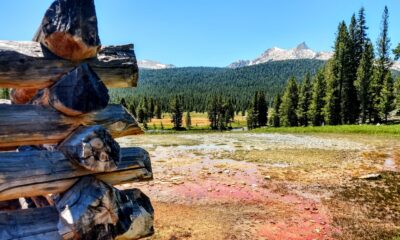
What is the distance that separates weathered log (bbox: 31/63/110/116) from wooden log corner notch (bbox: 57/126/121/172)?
225 mm

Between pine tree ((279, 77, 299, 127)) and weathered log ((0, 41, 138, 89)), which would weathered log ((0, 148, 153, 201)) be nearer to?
weathered log ((0, 41, 138, 89))

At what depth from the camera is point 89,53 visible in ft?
11.9

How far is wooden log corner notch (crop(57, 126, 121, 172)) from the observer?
10.6 feet

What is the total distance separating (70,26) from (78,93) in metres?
0.60

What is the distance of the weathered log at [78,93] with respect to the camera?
337 centimetres

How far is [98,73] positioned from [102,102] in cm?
48

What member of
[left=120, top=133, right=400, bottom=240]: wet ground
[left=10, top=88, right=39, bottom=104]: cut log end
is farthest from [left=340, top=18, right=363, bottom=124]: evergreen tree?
[left=10, top=88, right=39, bottom=104]: cut log end

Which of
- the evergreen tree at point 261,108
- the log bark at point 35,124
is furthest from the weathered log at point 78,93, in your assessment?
the evergreen tree at point 261,108

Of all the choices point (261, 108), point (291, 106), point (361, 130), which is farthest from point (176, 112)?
point (361, 130)

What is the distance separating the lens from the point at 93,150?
10.7 feet

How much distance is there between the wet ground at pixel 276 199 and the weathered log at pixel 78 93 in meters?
5.91

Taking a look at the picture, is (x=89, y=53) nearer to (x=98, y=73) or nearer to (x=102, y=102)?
(x=98, y=73)

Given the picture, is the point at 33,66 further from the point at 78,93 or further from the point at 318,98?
the point at 318,98

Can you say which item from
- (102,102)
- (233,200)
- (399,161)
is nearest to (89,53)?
(102,102)
